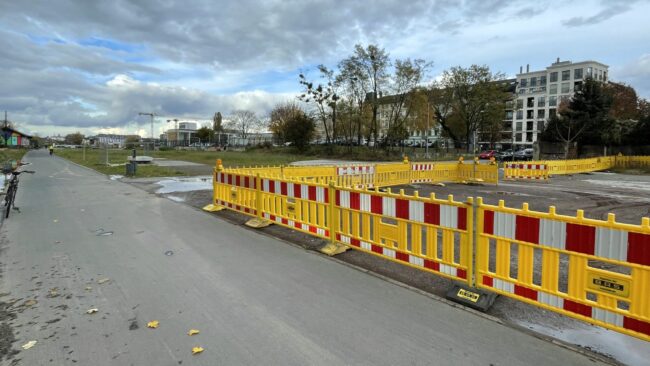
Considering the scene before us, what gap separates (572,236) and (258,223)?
6401mm

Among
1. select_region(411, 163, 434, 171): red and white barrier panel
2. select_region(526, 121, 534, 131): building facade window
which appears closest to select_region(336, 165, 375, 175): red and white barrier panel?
select_region(411, 163, 434, 171): red and white barrier panel

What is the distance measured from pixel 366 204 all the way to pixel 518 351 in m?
3.13

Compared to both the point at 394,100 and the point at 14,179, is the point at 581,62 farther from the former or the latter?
the point at 14,179

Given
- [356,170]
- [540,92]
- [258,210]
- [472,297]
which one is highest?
[540,92]

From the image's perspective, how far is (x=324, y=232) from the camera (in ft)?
23.3

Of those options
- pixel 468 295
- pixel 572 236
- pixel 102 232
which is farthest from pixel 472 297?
pixel 102 232

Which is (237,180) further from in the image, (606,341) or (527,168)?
(527,168)

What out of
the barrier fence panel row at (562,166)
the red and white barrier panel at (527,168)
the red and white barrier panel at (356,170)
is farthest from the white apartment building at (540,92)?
the red and white barrier panel at (356,170)

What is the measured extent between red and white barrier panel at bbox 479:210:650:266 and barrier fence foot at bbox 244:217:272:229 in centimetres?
531

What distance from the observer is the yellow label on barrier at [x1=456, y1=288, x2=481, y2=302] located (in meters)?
4.47

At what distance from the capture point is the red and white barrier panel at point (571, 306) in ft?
11.2

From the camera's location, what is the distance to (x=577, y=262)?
3.76 meters

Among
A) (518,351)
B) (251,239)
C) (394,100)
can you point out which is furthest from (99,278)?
(394,100)

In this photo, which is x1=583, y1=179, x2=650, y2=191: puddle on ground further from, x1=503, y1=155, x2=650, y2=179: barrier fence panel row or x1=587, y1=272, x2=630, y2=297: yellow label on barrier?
x1=587, y1=272, x2=630, y2=297: yellow label on barrier
